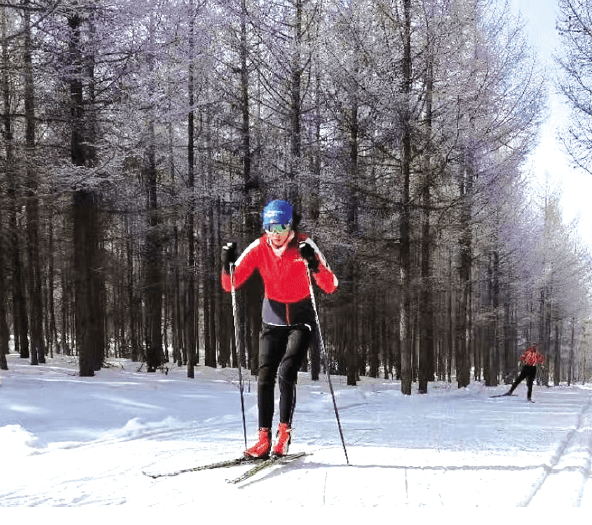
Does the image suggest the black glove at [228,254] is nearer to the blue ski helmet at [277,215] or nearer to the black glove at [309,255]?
the blue ski helmet at [277,215]

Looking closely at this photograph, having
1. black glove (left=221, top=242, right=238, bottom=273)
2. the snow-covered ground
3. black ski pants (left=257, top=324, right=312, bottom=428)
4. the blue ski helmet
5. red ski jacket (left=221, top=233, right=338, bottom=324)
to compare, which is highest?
the blue ski helmet

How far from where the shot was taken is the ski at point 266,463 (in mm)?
3650

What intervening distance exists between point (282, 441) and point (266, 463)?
0.36m

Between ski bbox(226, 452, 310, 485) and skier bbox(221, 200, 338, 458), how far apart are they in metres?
0.12

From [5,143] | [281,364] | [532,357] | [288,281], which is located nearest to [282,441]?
[281,364]

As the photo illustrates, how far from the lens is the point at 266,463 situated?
13.4ft

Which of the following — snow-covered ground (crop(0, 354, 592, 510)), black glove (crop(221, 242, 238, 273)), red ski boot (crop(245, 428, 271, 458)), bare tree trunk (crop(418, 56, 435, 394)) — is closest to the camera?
snow-covered ground (crop(0, 354, 592, 510))

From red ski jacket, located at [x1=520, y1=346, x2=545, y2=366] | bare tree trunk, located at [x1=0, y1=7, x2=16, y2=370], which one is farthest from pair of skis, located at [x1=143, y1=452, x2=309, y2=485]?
red ski jacket, located at [x1=520, y1=346, x2=545, y2=366]

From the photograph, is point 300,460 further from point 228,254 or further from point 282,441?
point 228,254

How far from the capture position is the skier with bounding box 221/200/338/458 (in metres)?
4.48

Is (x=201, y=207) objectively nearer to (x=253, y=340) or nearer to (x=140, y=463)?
(x=253, y=340)

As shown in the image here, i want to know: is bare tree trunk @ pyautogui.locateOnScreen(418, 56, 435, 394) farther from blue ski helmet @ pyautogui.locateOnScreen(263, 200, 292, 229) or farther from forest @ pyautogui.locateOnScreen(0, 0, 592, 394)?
blue ski helmet @ pyautogui.locateOnScreen(263, 200, 292, 229)

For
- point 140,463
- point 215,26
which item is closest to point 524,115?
point 215,26

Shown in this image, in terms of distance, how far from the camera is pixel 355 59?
1384 cm
